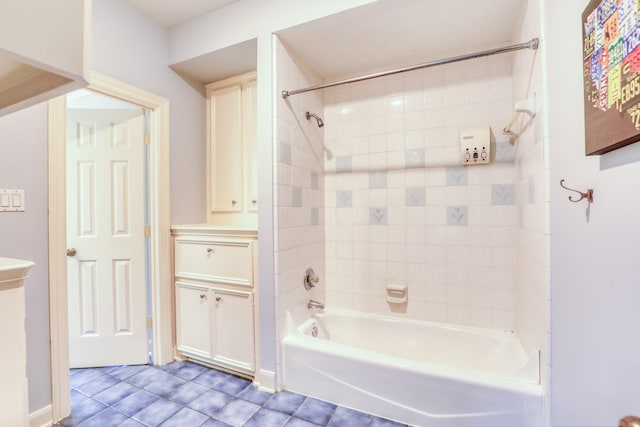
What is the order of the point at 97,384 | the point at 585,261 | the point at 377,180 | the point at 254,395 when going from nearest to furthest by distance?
the point at 585,261, the point at 254,395, the point at 97,384, the point at 377,180

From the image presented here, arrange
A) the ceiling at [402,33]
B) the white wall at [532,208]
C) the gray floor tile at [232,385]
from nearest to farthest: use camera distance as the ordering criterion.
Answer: the white wall at [532,208]
the ceiling at [402,33]
the gray floor tile at [232,385]

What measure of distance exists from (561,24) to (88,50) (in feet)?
5.70

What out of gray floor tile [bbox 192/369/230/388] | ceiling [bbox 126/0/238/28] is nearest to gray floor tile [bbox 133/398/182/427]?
gray floor tile [bbox 192/369/230/388]

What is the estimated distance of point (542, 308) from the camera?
1.30 metres

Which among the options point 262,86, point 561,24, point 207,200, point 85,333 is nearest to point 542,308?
point 561,24

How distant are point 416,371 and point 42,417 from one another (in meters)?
1.92

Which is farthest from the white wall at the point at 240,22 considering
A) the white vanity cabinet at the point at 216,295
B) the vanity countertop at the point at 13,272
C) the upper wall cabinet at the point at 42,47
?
the vanity countertop at the point at 13,272

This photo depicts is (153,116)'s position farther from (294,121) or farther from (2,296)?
(2,296)

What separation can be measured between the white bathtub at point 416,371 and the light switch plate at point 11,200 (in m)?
1.56

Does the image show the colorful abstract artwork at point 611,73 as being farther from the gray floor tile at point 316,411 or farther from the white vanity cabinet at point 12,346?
the white vanity cabinet at point 12,346

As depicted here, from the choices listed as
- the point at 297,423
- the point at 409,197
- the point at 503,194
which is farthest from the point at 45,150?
the point at 503,194

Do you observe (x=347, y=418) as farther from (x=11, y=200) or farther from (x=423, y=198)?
(x=11, y=200)

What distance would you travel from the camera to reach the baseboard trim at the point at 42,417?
4.72 feet

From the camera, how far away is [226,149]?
2.41 metres
